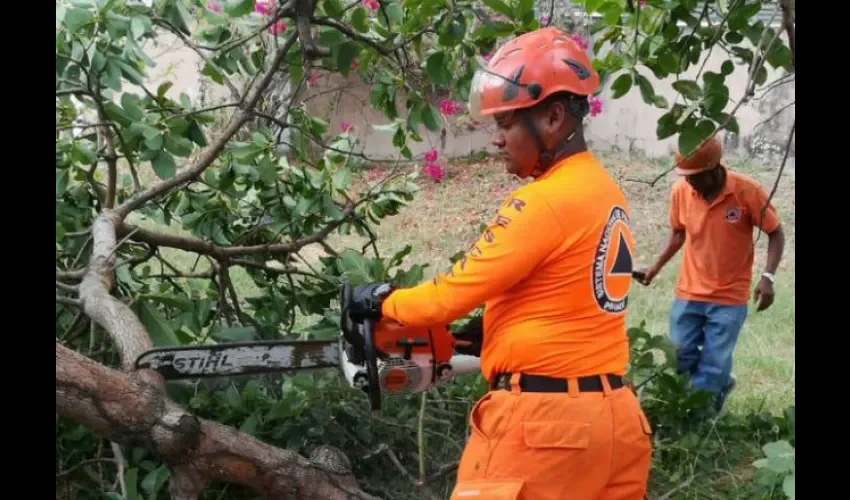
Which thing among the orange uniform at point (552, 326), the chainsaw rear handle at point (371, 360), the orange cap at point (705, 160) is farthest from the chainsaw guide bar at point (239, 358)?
the orange cap at point (705, 160)

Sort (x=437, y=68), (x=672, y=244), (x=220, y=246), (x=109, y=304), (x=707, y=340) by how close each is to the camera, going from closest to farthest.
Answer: (x=109, y=304) < (x=437, y=68) < (x=220, y=246) < (x=707, y=340) < (x=672, y=244)

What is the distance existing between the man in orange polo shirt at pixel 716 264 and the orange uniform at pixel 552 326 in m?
2.73

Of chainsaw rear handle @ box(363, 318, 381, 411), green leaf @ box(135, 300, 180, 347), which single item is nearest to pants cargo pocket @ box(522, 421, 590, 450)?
chainsaw rear handle @ box(363, 318, 381, 411)

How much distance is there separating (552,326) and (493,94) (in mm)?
672

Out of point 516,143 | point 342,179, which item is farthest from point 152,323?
Answer: point 516,143

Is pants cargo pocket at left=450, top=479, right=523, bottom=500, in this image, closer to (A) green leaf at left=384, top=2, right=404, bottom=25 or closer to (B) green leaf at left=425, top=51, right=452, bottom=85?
(B) green leaf at left=425, top=51, right=452, bottom=85

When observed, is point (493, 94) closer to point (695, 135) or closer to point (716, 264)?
point (695, 135)

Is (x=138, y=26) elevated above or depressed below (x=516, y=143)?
above

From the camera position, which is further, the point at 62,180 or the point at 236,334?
the point at 62,180

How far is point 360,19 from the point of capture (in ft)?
13.0

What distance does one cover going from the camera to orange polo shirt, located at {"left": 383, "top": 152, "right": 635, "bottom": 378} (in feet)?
7.91

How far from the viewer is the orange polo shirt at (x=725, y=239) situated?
5.16m
